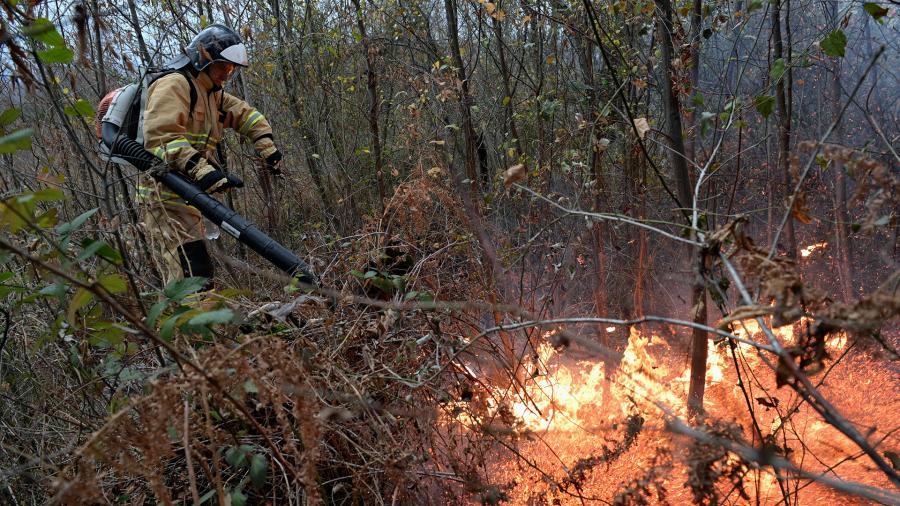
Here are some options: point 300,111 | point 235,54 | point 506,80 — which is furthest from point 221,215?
point 300,111

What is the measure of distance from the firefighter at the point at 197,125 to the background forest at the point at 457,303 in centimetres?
39

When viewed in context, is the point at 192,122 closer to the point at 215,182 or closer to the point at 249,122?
the point at 249,122

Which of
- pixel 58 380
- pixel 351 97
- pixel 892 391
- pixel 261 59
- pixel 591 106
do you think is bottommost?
pixel 892 391

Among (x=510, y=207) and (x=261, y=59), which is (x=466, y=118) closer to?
(x=510, y=207)

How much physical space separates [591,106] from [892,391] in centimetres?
296

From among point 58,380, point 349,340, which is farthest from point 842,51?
point 58,380

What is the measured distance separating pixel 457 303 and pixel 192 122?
318 centimetres

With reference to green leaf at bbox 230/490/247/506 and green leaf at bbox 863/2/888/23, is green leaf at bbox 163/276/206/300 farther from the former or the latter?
green leaf at bbox 863/2/888/23

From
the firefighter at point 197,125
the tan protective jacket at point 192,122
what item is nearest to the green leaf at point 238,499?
the firefighter at point 197,125

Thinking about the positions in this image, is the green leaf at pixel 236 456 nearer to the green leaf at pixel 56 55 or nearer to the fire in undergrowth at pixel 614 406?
the green leaf at pixel 56 55

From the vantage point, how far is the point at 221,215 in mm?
3279

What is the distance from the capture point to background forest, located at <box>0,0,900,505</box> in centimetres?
142

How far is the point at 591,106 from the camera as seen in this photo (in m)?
4.62

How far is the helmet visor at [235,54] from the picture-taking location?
3.91 metres
